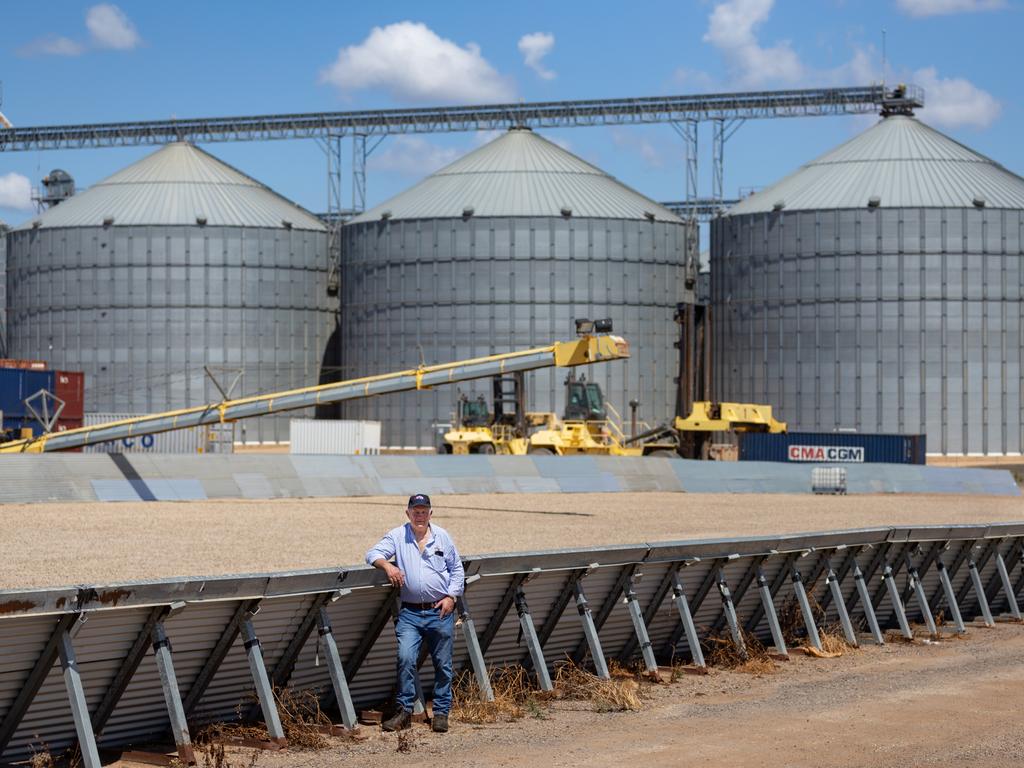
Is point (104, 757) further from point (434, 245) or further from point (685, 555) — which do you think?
point (434, 245)

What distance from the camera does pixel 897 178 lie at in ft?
250

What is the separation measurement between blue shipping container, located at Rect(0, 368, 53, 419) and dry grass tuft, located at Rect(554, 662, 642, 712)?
52.5 metres

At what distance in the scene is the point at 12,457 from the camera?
37594 mm

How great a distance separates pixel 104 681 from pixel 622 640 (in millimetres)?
5629

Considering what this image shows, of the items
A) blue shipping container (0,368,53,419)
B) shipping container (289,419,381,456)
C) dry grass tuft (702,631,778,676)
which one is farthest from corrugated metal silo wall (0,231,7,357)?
dry grass tuft (702,631,778,676)

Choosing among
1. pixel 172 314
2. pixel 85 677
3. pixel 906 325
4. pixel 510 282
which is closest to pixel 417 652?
pixel 85 677

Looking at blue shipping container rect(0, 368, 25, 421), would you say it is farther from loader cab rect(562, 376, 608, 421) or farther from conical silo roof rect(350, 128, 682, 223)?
conical silo roof rect(350, 128, 682, 223)

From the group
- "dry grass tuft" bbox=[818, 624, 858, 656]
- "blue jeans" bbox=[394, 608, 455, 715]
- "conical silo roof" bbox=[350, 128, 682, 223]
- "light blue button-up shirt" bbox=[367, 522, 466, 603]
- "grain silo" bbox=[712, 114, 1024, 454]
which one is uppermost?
"conical silo roof" bbox=[350, 128, 682, 223]

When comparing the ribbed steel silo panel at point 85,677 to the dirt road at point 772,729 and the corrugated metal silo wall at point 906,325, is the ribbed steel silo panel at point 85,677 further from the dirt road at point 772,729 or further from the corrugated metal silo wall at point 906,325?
the corrugated metal silo wall at point 906,325

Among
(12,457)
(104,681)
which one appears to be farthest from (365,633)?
(12,457)

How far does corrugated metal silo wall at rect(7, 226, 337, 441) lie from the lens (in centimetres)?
8181

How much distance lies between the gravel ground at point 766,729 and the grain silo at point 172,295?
6655 cm

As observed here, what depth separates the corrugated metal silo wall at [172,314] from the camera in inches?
3221

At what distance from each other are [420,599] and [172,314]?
2838 inches
